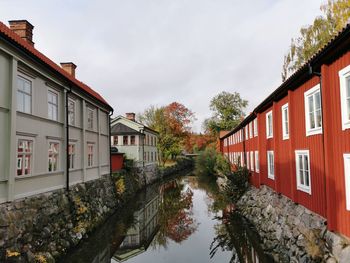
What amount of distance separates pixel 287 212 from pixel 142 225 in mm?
8912

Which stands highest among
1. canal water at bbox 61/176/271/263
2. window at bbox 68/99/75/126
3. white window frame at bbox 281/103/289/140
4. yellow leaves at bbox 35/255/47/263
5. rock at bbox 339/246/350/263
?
window at bbox 68/99/75/126

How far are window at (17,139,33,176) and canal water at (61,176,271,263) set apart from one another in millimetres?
3657

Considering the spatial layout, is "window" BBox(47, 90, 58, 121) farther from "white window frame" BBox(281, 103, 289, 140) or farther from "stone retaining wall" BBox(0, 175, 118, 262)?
"white window frame" BBox(281, 103, 289, 140)

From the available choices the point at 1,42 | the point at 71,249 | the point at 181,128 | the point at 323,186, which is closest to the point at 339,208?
the point at 323,186

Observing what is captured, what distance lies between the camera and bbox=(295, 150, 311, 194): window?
421 inches

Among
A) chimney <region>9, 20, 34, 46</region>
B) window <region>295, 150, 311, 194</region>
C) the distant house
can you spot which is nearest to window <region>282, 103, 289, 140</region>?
window <region>295, 150, 311, 194</region>

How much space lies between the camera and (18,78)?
10891mm

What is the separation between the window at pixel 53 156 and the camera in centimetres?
1331

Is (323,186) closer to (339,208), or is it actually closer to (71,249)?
(339,208)

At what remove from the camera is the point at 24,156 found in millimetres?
11125

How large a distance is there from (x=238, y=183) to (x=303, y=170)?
1081 cm

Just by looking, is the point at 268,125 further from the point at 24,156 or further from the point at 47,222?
the point at 24,156

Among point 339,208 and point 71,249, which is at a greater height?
point 339,208

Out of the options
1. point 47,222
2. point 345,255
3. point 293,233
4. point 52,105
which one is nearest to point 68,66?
point 52,105
